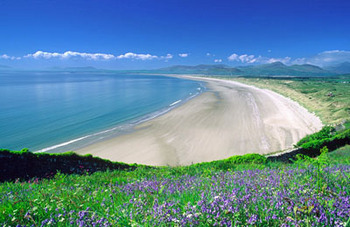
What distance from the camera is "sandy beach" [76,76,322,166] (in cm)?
2159

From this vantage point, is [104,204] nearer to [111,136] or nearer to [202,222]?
[202,222]

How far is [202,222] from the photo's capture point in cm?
191

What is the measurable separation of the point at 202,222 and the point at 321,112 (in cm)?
4348

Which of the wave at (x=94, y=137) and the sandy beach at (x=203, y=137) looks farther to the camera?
the wave at (x=94, y=137)

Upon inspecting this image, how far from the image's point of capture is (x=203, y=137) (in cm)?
2639

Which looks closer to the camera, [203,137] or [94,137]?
[203,137]

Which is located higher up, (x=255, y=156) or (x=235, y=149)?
(x=255, y=156)

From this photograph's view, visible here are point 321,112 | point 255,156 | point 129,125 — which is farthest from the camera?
point 321,112

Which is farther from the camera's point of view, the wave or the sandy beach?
the wave

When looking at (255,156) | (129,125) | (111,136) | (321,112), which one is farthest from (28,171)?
(321,112)

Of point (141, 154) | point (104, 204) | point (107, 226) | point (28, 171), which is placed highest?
point (107, 226)

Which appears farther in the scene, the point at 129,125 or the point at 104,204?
the point at 129,125

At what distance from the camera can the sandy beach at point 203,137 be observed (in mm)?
21594

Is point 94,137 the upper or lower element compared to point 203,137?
lower
